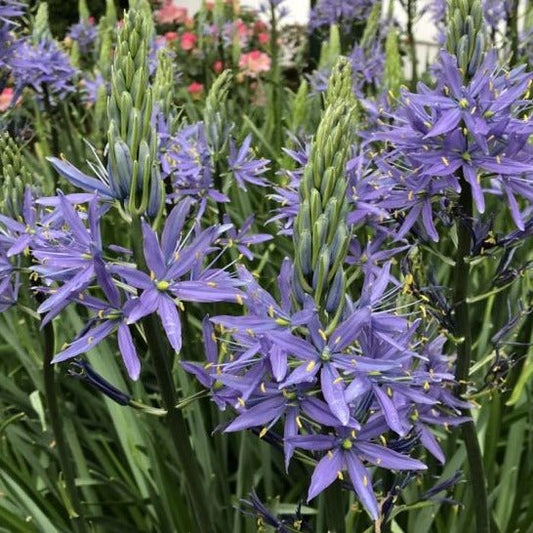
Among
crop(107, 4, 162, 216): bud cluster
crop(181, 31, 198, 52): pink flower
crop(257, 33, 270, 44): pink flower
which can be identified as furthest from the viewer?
crop(257, 33, 270, 44): pink flower

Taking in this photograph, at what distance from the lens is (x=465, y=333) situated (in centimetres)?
187

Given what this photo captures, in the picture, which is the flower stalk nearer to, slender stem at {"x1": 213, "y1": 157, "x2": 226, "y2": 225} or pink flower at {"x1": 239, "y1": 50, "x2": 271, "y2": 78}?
slender stem at {"x1": 213, "y1": 157, "x2": 226, "y2": 225}

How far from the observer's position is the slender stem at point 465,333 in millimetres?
1804

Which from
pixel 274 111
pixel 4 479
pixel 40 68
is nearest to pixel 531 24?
pixel 274 111

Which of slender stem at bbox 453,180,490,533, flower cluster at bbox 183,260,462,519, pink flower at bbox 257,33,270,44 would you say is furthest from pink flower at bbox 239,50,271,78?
flower cluster at bbox 183,260,462,519

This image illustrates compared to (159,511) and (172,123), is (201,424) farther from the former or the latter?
(172,123)

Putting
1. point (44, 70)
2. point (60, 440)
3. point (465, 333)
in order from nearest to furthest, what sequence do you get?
point (465, 333), point (60, 440), point (44, 70)

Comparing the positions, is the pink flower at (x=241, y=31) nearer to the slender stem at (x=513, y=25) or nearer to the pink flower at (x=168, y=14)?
Answer: the pink flower at (x=168, y=14)

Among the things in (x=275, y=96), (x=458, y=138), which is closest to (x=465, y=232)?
(x=458, y=138)

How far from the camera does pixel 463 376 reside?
73.4 inches

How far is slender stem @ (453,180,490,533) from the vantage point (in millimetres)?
1804

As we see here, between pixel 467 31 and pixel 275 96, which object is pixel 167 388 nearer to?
pixel 467 31

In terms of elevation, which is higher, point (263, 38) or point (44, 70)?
point (263, 38)

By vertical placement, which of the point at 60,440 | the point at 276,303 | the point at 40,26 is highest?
the point at 40,26
